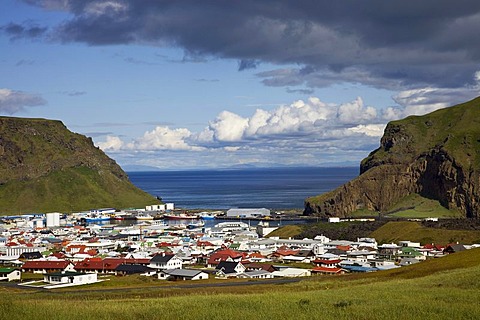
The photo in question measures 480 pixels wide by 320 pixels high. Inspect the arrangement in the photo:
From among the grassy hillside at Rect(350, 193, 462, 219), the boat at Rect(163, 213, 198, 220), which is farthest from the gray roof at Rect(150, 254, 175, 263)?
the grassy hillside at Rect(350, 193, 462, 219)

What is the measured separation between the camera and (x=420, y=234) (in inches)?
4257

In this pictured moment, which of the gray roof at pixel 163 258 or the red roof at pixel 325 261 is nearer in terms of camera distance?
the gray roof at pixel 163 258

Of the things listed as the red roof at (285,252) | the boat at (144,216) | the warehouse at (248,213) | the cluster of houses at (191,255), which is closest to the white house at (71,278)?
the cluster of houses at (191,255)

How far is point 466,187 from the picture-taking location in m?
166

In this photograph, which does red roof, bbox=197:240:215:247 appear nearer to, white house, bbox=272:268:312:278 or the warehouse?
white house, bbox=272:268:312:278

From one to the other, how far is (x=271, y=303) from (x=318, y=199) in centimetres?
16029

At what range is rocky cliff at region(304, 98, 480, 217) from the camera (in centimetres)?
16900

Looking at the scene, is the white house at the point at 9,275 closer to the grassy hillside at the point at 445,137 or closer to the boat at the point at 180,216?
the boat at the point at 180,216

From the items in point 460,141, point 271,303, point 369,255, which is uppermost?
point 460,141

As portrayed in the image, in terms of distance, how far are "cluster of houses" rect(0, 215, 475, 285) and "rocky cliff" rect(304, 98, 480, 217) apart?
2221 inches

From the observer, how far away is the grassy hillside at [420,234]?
102 meters

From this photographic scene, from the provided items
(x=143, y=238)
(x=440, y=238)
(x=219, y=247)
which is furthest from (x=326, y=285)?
(x=143, y=238)

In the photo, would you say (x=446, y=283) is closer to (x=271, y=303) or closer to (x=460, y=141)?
(x=271, y=303)

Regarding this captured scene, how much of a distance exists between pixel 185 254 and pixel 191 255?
36.7 inches
